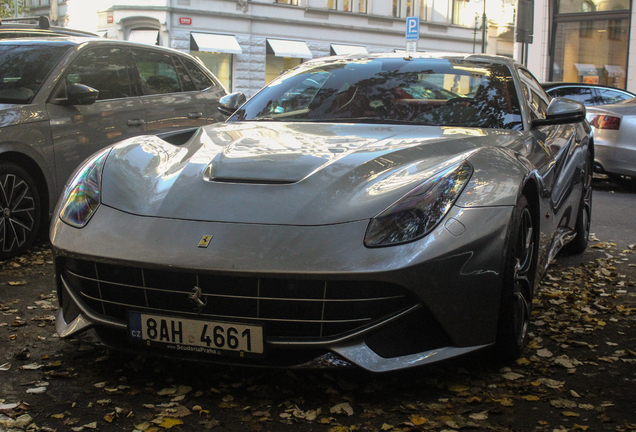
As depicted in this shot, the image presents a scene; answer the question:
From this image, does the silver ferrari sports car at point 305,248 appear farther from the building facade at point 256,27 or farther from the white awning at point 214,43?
the building facade at point 256,27

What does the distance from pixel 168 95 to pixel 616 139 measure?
5.90 meters

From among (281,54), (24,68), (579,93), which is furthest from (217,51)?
(24,68)

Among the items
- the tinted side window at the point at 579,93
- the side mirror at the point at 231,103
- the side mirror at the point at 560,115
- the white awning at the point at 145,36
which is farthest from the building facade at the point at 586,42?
the side mirror at the point at 231,103

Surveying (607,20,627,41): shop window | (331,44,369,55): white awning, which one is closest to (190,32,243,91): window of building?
(331,44,369,55): white awning

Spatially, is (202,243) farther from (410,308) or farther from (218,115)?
(218,115)

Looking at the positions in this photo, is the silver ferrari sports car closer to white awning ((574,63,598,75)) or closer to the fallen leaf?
the fallen leaf

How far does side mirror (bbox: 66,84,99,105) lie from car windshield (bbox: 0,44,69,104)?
25 centimetres

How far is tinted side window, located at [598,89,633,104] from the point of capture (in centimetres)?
1245

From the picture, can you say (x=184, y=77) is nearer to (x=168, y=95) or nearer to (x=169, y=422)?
(x=168, y=95)

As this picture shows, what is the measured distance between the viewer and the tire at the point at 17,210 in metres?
5.22

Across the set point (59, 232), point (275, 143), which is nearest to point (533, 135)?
point (275, 143)

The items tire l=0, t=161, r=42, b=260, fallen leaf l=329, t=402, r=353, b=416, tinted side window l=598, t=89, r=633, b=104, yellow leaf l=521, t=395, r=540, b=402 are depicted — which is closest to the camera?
fallen leaf l=329, t=402, r=353, b=416

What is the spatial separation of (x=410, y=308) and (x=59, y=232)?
1455 millimetres

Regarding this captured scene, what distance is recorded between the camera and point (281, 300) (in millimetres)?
2672
